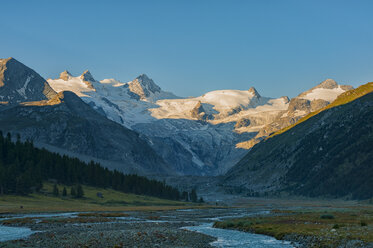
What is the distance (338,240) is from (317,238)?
11.7ft

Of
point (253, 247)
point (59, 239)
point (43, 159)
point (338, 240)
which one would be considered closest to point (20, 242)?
point (59, 239)

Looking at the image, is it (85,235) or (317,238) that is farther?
(85,235)

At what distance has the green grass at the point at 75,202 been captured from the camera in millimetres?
119925

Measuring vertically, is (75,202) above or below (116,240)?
above

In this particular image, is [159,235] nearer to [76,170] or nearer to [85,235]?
[85,235]

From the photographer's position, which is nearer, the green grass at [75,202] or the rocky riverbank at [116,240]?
the rocky riverbank at [116,240]

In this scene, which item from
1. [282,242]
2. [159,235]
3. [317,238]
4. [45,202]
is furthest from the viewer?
[45,202]

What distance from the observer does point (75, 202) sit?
488 feet

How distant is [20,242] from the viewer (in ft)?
168

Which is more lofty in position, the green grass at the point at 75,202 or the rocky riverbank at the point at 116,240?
the green grass at the point at 75,202

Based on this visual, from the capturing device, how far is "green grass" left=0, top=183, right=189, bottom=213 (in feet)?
393

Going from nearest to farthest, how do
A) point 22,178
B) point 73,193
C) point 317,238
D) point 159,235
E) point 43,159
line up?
point 317,238
point 159,235
point 22,178
point 73,193
point 43,159

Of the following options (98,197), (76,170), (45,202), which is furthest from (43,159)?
(45,202)

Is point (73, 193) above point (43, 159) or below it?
below
